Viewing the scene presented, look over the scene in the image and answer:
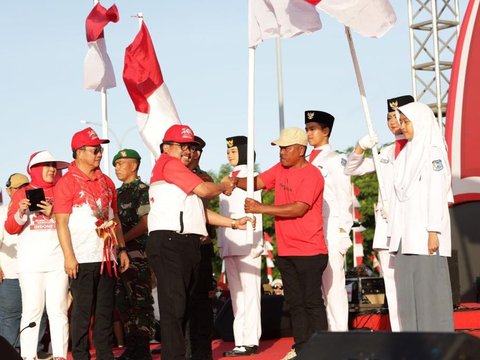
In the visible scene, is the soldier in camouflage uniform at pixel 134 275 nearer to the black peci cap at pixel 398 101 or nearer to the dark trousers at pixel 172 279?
the dark trousers at pixel 172 279

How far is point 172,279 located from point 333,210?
2.09 meters

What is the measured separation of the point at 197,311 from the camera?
9445 mm

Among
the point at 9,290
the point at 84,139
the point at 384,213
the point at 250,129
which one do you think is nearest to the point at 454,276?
the point at 384,213

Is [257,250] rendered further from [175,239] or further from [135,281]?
[175,239]

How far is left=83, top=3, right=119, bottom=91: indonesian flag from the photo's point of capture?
A: 12.2 metres

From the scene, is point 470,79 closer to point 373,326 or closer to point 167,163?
point 373,326

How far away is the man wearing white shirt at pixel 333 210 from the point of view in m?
9.62

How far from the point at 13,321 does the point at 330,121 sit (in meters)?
3.88

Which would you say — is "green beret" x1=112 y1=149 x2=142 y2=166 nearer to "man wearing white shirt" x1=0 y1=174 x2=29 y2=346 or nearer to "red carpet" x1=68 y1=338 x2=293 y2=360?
"man wearing white shirt" x1=0 y1=174 x2=29 y2=346

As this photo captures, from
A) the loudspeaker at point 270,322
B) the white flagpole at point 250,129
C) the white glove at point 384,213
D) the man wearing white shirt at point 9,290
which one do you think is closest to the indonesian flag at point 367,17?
the white flagpole at point 250,129

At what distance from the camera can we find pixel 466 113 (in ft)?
44.9

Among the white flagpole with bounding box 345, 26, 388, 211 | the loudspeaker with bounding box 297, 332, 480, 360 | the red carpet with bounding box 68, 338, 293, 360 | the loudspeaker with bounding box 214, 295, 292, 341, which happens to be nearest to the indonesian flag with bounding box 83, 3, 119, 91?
the loudspeaker with bounding box 214, 295, 292, 341

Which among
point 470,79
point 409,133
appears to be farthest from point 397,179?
point 470,79

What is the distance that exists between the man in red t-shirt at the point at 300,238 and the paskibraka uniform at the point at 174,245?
1.93ft
